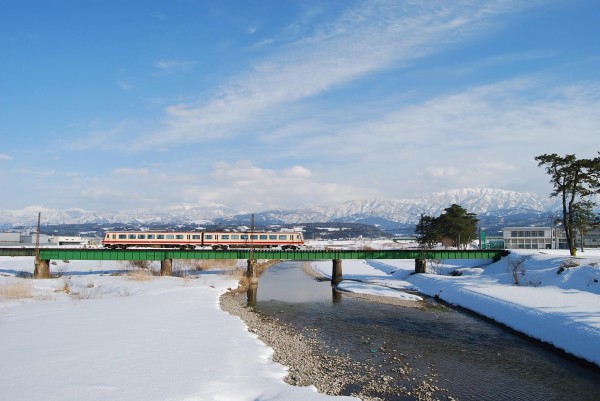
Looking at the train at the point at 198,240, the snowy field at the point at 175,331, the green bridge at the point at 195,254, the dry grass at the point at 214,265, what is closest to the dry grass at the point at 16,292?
the snowy field at the point at 175,331

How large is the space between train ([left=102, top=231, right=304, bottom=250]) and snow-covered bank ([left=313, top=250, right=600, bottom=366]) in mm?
11855

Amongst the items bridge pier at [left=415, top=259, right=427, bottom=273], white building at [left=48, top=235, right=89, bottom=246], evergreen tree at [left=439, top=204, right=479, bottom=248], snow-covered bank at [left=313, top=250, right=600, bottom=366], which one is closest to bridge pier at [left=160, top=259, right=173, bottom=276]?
snow-covered bank at [left=313, top=250, right=600, bottom=366]

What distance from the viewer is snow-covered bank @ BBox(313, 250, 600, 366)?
81.1 feet

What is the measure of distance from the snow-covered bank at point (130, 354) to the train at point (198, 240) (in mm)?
31941

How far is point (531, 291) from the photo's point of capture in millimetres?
37500

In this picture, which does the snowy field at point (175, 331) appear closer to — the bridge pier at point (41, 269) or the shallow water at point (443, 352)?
the shallow water at point (443, 352)

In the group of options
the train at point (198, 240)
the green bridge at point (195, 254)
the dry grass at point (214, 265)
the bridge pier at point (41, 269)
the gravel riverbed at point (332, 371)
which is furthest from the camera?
the dry grass at point (214, 265)

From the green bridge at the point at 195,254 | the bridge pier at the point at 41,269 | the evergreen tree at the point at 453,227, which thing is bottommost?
the bridge pier at the point at 41,269

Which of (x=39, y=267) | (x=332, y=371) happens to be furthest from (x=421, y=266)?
(x=39, y=267)

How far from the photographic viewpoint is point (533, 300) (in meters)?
33.2

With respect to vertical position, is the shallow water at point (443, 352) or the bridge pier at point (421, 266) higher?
the bridge pier at point (421, 266)

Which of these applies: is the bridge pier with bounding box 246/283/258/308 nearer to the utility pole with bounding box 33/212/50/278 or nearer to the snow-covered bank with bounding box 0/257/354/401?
the snow-covered bank with bounding box 0/257/354/401

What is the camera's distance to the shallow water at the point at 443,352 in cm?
1778

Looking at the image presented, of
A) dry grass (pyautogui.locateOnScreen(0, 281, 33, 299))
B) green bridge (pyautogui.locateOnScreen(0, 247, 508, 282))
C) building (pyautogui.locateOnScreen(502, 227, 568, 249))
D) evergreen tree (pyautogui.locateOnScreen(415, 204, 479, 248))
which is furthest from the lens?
building (pyautogui.locateOnScreen(502, 227, 568, 249))
